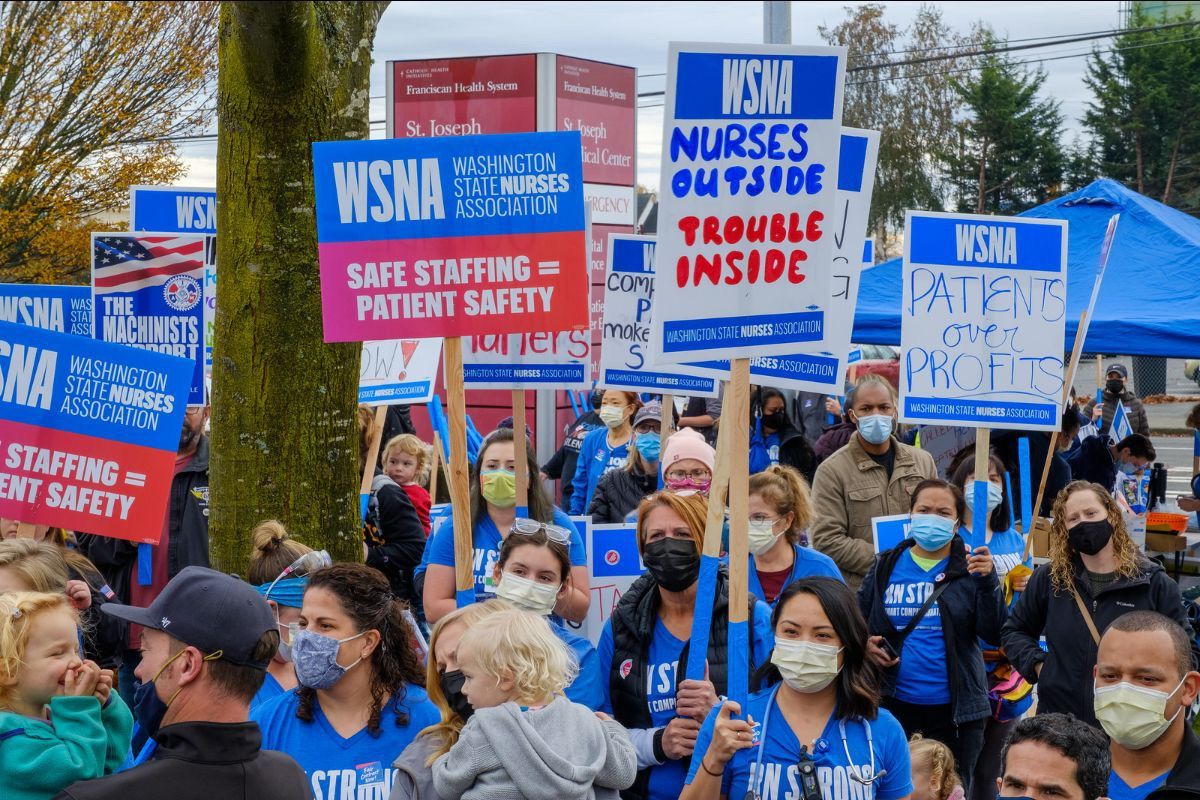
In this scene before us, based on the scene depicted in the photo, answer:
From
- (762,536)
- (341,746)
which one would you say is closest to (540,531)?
(341,746)

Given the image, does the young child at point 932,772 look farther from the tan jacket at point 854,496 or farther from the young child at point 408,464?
the young child at point 408,464

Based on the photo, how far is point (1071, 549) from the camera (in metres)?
5.98

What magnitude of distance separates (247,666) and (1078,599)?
12.9 ft

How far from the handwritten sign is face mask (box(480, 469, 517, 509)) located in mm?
2058

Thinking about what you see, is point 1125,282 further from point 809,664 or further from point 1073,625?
point 809,664

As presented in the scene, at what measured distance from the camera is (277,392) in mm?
5605

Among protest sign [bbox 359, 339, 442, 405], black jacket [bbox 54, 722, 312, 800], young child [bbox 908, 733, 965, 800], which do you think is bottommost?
young child [bbox 908, 733, 965, 800]

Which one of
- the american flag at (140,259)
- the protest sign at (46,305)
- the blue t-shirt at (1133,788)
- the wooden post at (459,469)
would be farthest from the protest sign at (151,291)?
the blue t-shirt at (1133,788)

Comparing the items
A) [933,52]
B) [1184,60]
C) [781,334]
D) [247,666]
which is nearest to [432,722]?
[247,666]

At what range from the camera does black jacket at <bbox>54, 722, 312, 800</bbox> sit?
2.84 m

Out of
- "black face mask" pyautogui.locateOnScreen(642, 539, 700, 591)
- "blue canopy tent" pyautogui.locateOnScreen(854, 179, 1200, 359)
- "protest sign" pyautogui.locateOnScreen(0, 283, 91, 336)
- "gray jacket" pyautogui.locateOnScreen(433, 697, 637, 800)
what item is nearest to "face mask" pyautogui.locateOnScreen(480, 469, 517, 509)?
"black face mask" pyautogui.locateOnScreen(642, 539, 700, 591)

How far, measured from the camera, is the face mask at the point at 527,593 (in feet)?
15.7

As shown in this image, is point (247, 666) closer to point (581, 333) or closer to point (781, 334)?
point (781, 334)

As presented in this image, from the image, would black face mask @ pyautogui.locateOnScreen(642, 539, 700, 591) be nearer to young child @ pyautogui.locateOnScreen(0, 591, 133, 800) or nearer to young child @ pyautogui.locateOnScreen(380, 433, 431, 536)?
young child @ pyautogui.locateOnScreen(0, 591, 133, 800)
